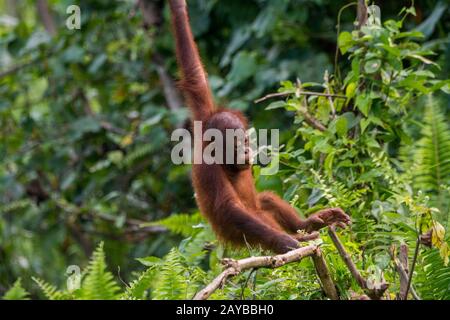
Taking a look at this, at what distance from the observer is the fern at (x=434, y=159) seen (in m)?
5.52

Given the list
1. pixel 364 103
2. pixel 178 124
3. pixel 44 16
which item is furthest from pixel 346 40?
pixel 44 16

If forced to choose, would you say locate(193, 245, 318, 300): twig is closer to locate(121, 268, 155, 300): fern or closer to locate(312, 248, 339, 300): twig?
locate(312, 248, 339, 300): twig

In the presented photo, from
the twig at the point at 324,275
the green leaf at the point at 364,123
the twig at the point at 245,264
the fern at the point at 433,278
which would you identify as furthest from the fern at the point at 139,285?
the green leaf at the point at 364,123

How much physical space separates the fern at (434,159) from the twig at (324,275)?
2.18m

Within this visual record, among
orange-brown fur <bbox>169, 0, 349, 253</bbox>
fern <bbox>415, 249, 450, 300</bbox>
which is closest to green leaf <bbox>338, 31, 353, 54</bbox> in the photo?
orange-brown fur <bbox>169, 0, 349, 253</bbox>

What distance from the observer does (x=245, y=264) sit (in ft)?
9.29

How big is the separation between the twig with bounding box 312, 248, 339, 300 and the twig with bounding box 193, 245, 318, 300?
2.2 inches

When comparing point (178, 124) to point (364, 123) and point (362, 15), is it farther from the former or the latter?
point (364, 123)

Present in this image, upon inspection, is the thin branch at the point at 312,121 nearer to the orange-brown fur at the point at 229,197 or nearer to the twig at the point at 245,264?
the orange-brown fur at the point at 229,197

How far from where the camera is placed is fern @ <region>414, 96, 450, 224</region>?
5520 mm

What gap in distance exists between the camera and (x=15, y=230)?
1027 cm

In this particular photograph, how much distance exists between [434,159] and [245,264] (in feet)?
10.4
